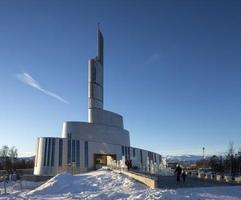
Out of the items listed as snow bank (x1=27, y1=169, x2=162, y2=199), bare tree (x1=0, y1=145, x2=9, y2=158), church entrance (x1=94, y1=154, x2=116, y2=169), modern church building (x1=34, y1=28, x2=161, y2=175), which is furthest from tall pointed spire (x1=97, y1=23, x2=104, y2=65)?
snow bank (x1=27, y1=169, x2=162, y2=199)

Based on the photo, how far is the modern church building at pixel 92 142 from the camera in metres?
71.9

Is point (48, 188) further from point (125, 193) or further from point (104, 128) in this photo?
point (104, 128)

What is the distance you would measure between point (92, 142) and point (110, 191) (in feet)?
171

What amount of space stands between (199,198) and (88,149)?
188 feet

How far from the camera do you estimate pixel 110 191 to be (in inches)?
971

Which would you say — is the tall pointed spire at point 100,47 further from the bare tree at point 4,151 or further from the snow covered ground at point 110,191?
the snow covered ground at point 110,191

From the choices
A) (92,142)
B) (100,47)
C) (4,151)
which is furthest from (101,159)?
(4,151)

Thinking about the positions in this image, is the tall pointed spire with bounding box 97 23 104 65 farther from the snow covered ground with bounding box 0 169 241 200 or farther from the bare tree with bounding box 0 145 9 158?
the snow covered ground with bounding box 0 169 241 200

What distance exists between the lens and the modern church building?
7188 centimetres

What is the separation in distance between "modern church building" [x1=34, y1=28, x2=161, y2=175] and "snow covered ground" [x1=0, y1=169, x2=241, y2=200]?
38308mm

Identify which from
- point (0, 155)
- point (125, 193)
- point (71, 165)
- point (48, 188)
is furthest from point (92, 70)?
point (125, 193)

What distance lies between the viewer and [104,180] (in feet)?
104

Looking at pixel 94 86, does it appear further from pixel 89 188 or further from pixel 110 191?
pixel 110 191

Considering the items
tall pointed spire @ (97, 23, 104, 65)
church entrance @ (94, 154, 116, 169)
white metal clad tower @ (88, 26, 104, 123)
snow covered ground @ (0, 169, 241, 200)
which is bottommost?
snow covered ground @ (0, 169, 241, 200)
